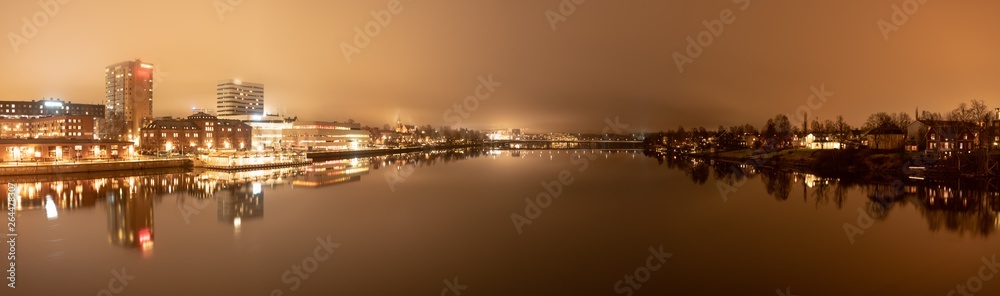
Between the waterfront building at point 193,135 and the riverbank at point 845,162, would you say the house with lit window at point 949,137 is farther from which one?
the waterfront building at point 193,135

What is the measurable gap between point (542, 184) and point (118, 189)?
16.5 meters

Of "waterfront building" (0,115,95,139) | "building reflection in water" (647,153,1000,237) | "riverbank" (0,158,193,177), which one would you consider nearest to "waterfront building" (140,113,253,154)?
"waterfront building" (0,115,95,139)

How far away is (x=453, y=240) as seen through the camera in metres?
10.7

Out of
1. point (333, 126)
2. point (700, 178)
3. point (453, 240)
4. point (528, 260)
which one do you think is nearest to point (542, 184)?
point (700, 178)

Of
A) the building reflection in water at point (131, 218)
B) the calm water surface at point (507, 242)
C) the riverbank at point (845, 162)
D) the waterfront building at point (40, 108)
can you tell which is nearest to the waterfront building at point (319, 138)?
the waterfront building at point (40, 108)

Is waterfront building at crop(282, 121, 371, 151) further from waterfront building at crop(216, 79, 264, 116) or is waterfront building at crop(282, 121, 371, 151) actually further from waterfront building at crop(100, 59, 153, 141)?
waterfront building at crop(216, 79, 264, 116)

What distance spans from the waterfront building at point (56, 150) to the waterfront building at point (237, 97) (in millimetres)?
53531

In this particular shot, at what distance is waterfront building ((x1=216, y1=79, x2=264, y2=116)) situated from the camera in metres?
82.4

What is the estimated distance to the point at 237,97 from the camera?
8306 cm

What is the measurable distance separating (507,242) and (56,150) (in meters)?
30.0

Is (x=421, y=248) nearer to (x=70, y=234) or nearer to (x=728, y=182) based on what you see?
(x=70, y=234)

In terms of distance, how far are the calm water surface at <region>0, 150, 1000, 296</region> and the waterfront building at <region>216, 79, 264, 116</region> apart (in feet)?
227

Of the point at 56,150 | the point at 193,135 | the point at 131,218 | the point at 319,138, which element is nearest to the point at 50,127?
the point at 193,135

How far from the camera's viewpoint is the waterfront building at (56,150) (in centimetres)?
2673
